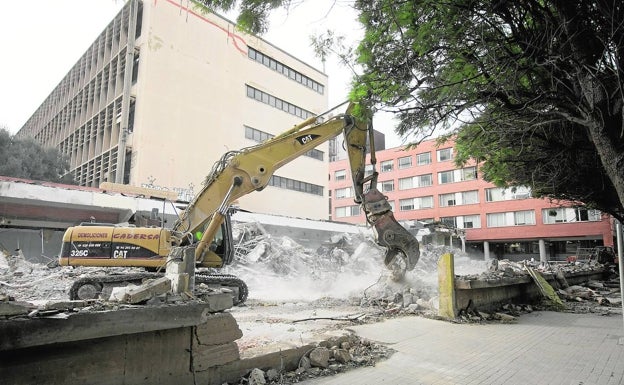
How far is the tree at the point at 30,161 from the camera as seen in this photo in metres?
28.8

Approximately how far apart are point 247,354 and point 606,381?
15.1 ft

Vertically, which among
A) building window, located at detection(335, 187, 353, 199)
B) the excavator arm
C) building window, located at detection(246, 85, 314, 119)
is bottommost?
the excavator arm

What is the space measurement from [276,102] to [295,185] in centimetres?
691

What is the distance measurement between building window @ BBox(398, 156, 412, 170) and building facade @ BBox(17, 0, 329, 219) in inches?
818

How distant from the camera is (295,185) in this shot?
32.6 metres

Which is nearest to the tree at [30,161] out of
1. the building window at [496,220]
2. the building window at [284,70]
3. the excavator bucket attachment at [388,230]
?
the building window at [284,70]

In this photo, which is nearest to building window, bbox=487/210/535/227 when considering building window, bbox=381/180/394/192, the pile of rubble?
building window, bbox=381/180/394/192

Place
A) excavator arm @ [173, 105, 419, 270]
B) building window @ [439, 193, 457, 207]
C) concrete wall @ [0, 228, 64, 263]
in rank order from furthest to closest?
building window @ [439, 193, 457, 207] < concrete wall @ [0, 228, 64, 263] < excavator arm @ [173, 105, 419, 270]

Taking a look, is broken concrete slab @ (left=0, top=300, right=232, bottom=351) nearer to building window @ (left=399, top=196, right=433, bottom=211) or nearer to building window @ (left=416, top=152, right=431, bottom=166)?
building window @ (left=399, top=196, right=433, bottom=211)

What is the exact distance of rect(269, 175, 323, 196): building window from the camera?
101ft

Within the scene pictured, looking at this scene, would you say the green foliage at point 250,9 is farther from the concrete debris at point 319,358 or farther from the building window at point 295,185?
A: the building window at point 295,185

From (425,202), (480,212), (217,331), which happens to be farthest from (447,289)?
(425,202)

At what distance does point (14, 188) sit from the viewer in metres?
16.0

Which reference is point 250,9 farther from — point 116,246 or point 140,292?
point 116,246
